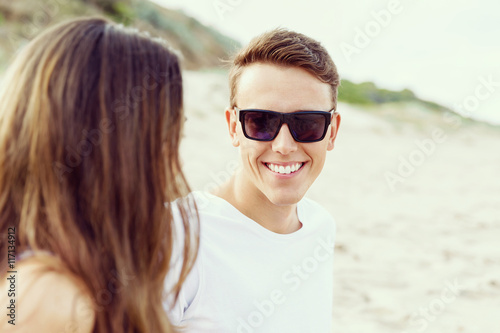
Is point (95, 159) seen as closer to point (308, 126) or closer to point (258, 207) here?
point (258, 207)

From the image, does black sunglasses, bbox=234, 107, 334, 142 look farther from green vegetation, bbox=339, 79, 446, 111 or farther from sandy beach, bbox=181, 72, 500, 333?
green vegetation, bbox=339, 79, 446, 111

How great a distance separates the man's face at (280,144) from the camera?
2158mm

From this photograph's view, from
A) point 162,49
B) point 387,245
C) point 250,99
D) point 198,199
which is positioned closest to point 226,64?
point 250,99

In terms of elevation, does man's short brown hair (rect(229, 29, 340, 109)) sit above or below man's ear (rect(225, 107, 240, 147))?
above

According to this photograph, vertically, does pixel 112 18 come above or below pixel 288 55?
below

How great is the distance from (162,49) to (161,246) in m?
0.67

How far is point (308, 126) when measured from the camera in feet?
7.12

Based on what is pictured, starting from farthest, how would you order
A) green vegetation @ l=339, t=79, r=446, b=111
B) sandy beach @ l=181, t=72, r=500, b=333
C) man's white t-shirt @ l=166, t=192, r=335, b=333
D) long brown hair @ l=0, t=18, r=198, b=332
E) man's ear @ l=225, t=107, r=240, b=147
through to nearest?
1. green vegetation @ l=339, t=79, r=446, b=111
2. sandy beach @ l=181, t=72, r=500, b=333
3. man's ear @ l=225, t=107, r=240, b=147
4. man's white t-shirt @ l=166, t=192, r=335, b=333
5. long brown hair @ l=0, t=18, r=198, b=332

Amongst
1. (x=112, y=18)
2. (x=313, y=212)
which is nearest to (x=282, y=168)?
(x=313, y=212)

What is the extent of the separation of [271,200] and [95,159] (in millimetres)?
1058

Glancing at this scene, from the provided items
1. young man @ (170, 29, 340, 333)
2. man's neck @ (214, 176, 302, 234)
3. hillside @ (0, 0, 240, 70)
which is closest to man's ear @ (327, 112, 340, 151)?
young man @ (170, 29, 340, 333)

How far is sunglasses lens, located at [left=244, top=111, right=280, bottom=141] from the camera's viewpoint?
214 cm

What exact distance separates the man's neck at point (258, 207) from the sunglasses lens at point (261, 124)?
0.27 metres

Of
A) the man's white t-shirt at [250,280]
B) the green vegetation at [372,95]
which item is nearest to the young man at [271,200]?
the man's white t-shirt at [250,280]
